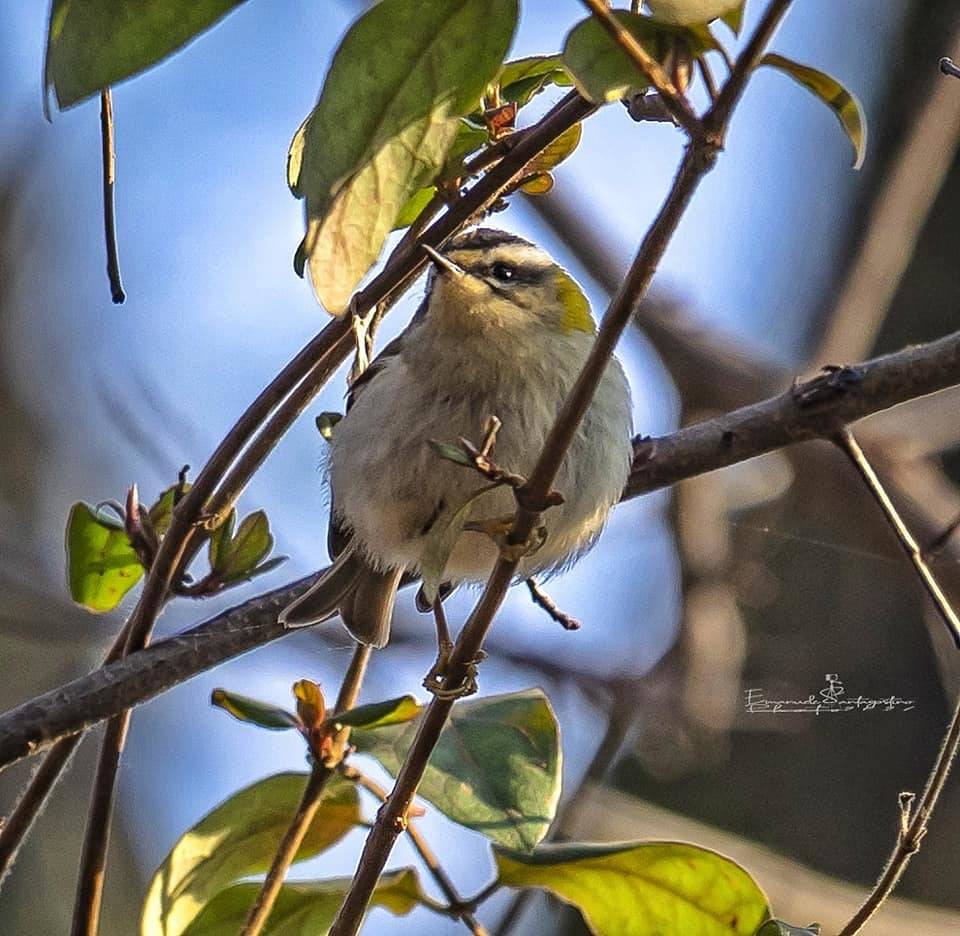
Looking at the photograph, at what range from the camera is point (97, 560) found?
1815 mm

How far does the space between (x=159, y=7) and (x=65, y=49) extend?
72 mm

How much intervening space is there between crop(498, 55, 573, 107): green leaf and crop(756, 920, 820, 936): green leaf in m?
0.85

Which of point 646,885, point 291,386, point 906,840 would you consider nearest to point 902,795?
point 906,840

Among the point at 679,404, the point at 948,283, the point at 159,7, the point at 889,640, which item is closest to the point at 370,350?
the point at 159,7

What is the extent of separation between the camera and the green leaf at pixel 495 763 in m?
1.48

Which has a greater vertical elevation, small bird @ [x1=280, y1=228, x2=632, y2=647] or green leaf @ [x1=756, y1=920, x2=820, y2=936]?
small bird @ [x1=280, y1=228, x2=632, y2=647]

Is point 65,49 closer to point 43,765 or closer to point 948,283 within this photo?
point 43,765

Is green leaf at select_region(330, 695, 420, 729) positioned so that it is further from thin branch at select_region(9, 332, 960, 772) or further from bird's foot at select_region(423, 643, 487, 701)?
thin branch at select_region(9, 332, 960, 772)

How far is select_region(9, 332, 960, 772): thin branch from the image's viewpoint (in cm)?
149

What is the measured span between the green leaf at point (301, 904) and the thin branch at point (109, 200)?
713 millimetres

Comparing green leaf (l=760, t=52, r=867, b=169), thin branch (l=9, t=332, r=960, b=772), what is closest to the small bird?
thin branch (l=9, t=332, r=960, b=772)

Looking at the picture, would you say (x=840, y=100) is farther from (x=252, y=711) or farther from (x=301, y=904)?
(x=301, y=904)

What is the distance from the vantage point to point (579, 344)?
2117mm

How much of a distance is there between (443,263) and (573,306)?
511 millimetres
